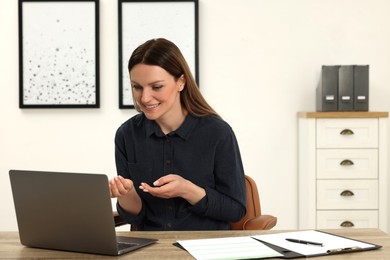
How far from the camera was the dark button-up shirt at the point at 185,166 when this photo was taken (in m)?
2.54

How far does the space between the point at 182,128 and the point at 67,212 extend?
0.86 meters

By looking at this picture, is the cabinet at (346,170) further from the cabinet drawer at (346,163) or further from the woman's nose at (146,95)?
the woman's nose at (146,95)

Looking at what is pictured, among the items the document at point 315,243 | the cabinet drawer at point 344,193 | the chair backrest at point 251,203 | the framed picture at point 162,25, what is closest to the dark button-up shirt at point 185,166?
the chair backrest at point 251,203

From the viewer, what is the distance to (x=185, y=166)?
2.62 metres

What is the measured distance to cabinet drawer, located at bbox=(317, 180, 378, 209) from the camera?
4602 millimetres

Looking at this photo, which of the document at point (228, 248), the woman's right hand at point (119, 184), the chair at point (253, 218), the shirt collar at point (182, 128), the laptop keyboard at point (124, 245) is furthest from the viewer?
the chair at point (253, 218)

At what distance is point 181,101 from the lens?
8.86 ft

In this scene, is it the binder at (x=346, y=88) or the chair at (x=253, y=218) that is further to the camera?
the binder at (x=346, y=88)

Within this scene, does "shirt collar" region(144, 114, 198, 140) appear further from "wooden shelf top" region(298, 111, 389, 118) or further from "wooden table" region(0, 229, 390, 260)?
"wooden shelf top" region(298, 111, 389, 118)

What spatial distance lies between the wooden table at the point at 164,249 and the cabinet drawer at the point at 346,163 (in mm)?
2397

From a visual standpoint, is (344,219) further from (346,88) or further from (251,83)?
(251,83)

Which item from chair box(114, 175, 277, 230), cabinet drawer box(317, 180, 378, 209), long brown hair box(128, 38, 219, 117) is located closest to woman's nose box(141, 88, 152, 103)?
long brown hair box(128, 38, 219, 117)

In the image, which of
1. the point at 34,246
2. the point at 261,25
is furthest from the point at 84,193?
the point at 261,25

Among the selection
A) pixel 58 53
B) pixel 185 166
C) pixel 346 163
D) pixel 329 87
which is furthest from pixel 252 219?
pixel 58 53
